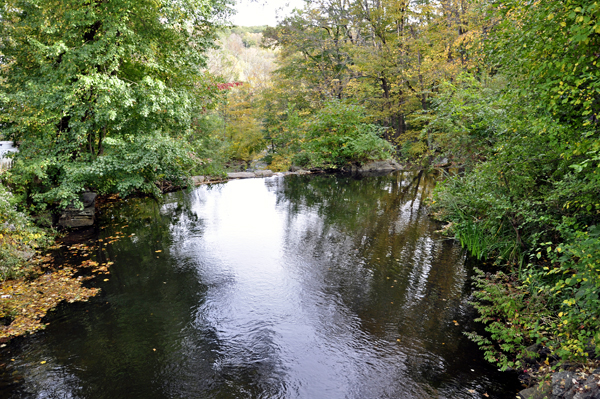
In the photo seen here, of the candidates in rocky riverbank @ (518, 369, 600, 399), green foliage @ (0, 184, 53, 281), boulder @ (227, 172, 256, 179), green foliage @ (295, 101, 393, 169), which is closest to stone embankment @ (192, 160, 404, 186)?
boulder @ (227, 172, 256, 179)

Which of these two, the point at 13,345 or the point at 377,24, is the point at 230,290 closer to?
the point at 13,345

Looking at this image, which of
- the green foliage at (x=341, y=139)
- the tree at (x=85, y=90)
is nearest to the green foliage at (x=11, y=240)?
the tree at (x=85, y=90)

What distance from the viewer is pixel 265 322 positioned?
223 inches

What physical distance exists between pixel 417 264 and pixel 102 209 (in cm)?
1053

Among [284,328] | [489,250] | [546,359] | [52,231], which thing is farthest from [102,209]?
[546,359]

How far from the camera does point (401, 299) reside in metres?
6.29

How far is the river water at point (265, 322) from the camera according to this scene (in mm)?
4336

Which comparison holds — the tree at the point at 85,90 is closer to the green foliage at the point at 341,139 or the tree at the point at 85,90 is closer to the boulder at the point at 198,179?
the boulder at the point at 198,179

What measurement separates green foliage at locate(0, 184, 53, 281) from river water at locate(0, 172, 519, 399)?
146 cm

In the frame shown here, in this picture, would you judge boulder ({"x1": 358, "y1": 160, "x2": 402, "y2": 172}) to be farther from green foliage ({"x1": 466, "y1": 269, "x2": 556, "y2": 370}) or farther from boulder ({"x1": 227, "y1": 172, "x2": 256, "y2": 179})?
green foliage ({"x1": 466, "y1": 269, "x2": 556, "y2": 370})

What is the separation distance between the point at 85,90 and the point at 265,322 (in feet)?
25.5

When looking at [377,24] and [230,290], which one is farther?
[377,24]

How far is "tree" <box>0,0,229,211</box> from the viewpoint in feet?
28.2

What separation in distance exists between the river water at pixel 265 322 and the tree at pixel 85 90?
6.51 ft
